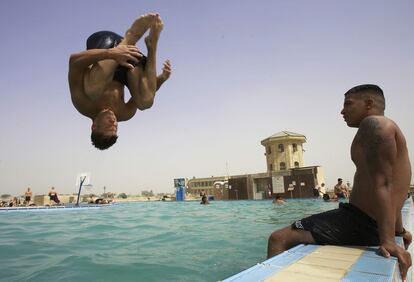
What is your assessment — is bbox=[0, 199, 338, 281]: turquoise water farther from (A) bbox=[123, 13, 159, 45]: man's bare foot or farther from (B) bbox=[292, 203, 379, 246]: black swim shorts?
(A) bbox=[123, 13, 159, 45]: man's bare foot

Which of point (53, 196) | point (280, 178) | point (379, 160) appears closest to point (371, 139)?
point (379, 160)

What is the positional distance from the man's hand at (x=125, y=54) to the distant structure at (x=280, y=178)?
37525mm

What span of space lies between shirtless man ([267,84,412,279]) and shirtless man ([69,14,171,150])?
2189 mm

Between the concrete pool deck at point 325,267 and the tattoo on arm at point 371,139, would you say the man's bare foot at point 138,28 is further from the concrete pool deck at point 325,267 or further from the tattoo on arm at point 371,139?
the concrete pool deck at point 325,267

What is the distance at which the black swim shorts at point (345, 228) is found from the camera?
298 centimetres

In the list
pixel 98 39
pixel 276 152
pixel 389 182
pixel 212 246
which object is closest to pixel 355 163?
pixel 389 182

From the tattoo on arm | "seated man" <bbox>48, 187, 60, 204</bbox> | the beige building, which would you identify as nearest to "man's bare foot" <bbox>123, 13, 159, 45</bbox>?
the tattoo on arm

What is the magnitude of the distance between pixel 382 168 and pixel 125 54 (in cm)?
275

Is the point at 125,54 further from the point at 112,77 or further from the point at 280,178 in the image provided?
the point at 280,178

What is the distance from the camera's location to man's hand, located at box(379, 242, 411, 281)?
91.7 inches

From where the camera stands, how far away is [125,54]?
328 centimetres

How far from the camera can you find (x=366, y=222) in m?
2.99

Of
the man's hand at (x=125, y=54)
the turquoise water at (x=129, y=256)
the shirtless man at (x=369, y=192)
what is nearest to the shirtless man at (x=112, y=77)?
the man's hand at (x=125, y=54)

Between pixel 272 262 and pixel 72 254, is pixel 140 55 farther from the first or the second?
pixel 72 254
